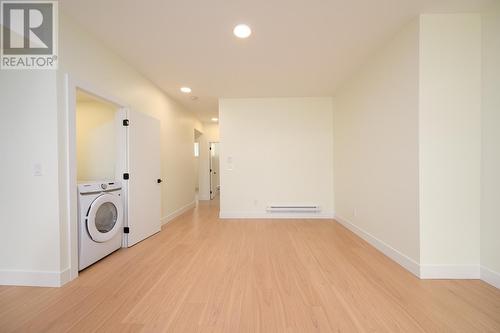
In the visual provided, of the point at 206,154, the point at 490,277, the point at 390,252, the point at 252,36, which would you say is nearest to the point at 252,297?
the point at 390,252

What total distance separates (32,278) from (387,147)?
13.0ft

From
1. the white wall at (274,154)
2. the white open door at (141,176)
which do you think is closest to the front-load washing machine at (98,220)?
the white open door at (141,176)

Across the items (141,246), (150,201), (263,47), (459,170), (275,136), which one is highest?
(263,47)

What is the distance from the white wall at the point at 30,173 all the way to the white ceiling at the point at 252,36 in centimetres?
87

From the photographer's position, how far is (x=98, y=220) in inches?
88.5

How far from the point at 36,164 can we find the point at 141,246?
1553 mm

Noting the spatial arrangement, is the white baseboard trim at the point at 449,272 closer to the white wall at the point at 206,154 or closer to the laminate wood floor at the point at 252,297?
the laminate wood floor at the point at 252,297

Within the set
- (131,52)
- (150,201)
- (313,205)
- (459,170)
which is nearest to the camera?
(459,170)

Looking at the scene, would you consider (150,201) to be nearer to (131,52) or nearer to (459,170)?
(131,52)

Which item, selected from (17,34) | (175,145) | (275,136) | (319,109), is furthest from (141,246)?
(319,109)

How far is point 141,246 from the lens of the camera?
2.68 meters

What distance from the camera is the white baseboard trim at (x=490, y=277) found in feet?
5.51

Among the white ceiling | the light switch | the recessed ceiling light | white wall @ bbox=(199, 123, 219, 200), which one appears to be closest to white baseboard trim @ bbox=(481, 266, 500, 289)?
the white ceiling

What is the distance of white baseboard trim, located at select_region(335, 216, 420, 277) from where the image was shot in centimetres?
191
